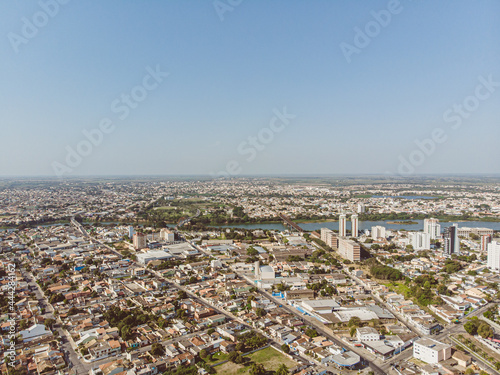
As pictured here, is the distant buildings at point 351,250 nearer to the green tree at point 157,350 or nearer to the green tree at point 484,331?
the green tree at point 484,331

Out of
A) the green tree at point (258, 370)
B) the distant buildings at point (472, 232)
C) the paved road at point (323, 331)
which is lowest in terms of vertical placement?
the paved road at point (323, 331)

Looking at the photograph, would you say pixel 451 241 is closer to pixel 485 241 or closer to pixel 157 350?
pixel 485 241

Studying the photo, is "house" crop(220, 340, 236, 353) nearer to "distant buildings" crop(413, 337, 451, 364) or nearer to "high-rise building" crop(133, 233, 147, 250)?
"distant buildings" crop(413, 337, 451, 364)

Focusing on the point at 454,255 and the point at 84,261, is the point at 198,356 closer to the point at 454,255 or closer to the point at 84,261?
the point at 84,261

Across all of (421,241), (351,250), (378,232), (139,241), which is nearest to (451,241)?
(421,241)

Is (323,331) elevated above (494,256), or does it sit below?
below

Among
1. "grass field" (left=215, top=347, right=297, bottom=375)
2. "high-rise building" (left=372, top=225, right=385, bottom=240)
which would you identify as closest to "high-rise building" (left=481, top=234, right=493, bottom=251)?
"high-rise building" (left=372, top=225, right=385, bottom=240)

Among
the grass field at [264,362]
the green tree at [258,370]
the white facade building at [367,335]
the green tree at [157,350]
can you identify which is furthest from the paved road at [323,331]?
the green tree at [157,350]
